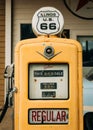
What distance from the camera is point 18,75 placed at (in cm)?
594

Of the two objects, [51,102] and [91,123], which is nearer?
[51,102]

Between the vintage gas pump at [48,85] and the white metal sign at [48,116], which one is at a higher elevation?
the vintage gas pump at [48,85]

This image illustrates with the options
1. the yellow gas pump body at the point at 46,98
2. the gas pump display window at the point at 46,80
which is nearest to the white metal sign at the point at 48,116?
the yellow gas pump body at the point at 46,98

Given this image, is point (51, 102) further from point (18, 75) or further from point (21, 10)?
point (21, 10)

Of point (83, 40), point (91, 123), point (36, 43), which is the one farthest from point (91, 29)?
point (36, 43)

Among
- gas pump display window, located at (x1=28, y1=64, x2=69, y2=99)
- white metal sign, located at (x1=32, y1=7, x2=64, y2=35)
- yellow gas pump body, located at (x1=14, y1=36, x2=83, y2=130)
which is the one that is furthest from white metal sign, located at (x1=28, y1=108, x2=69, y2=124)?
white metal sign, located at (x1=32, y1=7, x2=64, y2=35)

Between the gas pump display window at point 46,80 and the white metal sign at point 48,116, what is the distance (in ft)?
0.58

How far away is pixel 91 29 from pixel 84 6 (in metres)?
0.61

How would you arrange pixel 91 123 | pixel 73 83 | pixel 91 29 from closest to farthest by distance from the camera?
pixel 73 83
pixel 91 123
pixel 91 29

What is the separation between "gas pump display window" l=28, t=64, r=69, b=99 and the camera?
5957mm

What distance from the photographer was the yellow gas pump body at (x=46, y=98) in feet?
19.4

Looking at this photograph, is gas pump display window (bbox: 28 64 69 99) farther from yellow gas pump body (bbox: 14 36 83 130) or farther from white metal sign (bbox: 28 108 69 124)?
white metal sign (bbox: 28 108 69 124)

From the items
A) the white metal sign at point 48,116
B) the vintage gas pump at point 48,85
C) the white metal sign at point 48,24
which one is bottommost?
the white metal sign at point 48,116

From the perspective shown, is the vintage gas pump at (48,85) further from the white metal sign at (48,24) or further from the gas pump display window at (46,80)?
the white metal sign at (48,24)
